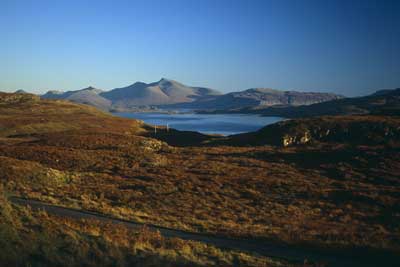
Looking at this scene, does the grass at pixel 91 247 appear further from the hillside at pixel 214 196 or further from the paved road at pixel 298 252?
the paved road at pixel 298 252

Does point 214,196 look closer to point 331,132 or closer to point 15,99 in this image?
point 331,132

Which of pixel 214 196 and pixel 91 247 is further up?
pixel 91 247

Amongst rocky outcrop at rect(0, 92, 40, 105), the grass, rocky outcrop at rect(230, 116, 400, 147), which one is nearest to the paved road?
the grass

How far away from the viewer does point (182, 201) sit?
25094 millimetres

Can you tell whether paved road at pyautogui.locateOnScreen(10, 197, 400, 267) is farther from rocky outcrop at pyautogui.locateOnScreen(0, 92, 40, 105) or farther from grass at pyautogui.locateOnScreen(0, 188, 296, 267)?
rocky outcrop at pyautogui.locateOnScreen(0, 92, 40, 105)

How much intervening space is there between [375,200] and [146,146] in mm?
40574

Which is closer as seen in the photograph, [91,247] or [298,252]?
[91,247]

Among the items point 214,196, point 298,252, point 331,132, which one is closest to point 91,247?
point 298,252

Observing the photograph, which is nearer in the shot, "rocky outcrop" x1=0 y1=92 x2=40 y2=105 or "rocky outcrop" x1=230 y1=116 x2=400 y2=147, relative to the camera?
"rocky outcrop" x1=230 y1=116 x2=400 y2=147

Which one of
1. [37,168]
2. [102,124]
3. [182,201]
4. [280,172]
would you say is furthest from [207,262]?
[102,124]

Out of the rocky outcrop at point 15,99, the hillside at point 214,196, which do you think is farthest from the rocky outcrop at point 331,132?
the rocky outcrop at point 15,99

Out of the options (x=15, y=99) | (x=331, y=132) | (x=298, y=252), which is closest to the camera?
(x=298, y=252)

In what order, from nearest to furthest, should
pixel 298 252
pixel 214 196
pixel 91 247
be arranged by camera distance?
pixel 91 247 < pixel 298 252 < pixel 214 196

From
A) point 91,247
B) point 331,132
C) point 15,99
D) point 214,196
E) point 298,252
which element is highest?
point 15,99
